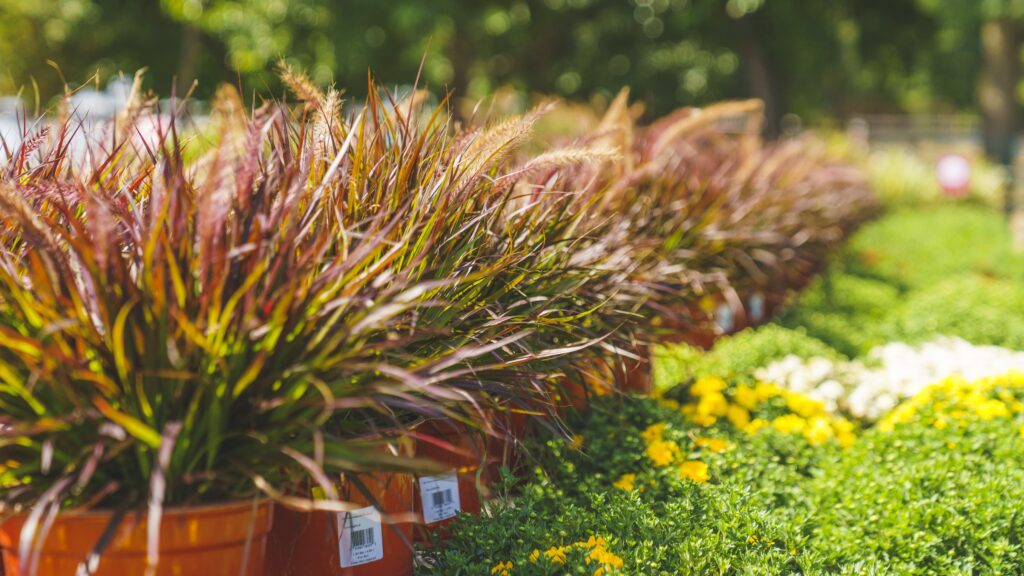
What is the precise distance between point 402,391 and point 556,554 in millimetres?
617

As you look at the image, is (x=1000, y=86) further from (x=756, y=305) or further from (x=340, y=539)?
(x=340, y=539)

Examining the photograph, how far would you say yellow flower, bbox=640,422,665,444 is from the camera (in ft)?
10.7

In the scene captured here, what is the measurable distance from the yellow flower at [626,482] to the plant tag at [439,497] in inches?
20.3

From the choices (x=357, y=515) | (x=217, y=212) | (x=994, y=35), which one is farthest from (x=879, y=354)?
(x=994, y=35)

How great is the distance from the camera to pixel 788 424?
3.65 m

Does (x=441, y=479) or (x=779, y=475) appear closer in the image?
(x=441, y=479)

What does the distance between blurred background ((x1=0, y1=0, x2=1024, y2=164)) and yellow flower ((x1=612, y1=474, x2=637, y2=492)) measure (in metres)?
13.0

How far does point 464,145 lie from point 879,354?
9.87 feet

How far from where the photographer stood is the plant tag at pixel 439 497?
8.96 ft

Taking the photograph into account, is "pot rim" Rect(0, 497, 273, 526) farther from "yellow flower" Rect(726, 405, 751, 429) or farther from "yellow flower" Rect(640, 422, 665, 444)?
"yellow flower" Rect(726, 405, 751, 429)

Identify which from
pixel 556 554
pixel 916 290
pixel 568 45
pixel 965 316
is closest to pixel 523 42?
pixel 568 45

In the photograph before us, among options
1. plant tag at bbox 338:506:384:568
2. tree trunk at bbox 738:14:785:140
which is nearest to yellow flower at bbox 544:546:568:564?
plant tag at bbox 338:506:384:568

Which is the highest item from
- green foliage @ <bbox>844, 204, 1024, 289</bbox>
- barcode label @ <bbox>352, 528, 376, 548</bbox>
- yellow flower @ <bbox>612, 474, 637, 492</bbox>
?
green foliage @ <bbox>844, 204, 1024, 289</bbox>

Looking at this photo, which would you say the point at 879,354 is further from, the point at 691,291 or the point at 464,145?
the point at 464,145
